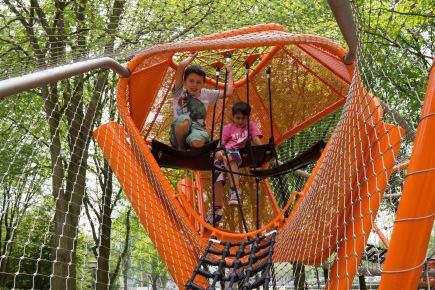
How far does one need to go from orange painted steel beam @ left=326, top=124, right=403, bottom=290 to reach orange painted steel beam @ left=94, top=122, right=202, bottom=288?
0.92m

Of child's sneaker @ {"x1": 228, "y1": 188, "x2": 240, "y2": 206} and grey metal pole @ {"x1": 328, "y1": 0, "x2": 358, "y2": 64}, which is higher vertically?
grey metal pole @ {"x1": 328, "y1": 0, "x2": 358, "y2": 64}

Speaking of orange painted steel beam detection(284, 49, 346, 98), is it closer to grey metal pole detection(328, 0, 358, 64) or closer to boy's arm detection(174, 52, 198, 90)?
boy's arm detection(174, 52, 198, 90)

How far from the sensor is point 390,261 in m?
1.07

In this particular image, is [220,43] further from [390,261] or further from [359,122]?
[390,261]

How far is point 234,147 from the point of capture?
157 inches

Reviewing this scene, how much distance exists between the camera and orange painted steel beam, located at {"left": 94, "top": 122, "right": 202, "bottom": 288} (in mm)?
3033

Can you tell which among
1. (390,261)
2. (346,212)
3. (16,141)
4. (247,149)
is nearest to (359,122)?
(346,212)

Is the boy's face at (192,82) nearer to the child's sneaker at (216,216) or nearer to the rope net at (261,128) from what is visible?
the rope net at (261,128)

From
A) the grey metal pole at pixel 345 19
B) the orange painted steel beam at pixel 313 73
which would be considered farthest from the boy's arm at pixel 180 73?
the grey metal pole at pixel 345 19

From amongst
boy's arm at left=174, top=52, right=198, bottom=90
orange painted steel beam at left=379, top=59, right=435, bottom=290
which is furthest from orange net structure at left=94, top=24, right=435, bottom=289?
boy's arm at left=174, top=52, right=198, bottom=90

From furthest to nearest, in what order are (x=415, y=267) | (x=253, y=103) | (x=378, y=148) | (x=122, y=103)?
1. (x=253, y=103)
2. (x=122, y=103)
3. (x=378, y=148)
4. (x=415, y=267)

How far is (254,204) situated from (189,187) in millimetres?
632

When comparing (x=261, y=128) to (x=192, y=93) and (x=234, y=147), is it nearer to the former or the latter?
(x=234, y=147)

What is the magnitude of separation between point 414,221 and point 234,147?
9.76 feet
